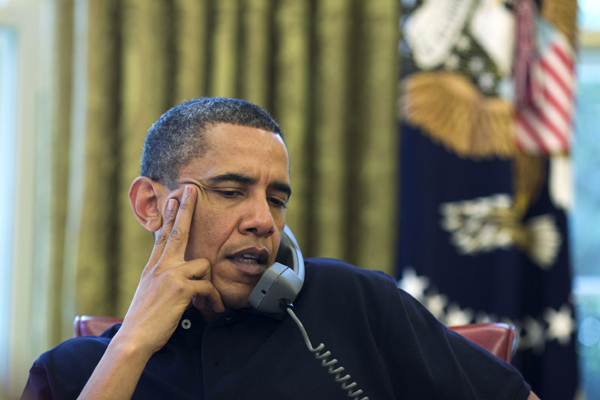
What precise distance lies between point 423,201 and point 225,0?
1070 millimetres

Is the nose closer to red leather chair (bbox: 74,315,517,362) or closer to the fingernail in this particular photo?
the fingernail

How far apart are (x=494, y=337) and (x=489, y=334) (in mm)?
14

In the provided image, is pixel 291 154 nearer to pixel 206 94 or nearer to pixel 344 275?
pixel 206 94

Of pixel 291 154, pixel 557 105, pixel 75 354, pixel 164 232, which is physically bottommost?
pixel 75 354

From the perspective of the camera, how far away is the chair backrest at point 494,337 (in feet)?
4.38

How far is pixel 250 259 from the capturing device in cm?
126

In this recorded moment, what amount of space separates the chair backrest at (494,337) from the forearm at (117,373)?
2.53 ft

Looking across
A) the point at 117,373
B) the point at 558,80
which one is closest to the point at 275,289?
the point at 117,373

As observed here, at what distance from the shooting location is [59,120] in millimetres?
2115

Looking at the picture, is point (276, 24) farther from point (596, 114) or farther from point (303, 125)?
point (596, 114)

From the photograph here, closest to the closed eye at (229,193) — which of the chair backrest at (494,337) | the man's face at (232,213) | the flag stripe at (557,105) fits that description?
the man's face at (232,213)

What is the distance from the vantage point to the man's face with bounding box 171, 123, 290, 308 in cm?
124

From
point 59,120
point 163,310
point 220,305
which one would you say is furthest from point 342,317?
point 59,120

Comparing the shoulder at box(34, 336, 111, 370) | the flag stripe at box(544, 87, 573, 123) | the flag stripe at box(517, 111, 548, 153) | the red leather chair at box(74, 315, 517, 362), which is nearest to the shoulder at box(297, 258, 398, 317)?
the red leather chair at box(74, 315, 517, 362)
